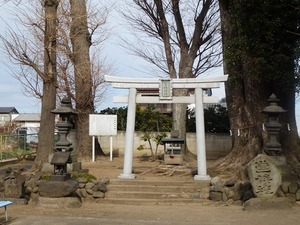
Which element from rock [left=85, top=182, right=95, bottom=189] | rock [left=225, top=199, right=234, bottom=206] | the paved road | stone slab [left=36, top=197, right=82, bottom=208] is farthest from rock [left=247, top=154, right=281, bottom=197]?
rock [left=85, top=182, right=95, bottom=189]

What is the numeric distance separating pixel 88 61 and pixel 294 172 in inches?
430

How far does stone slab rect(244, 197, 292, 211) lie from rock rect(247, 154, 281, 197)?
148 millimetres

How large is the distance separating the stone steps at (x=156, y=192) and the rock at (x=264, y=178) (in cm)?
213

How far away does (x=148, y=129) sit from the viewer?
69.7ft

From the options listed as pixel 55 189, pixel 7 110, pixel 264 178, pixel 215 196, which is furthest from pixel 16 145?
pixel 7 110

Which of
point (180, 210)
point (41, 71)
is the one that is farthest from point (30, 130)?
point (180, 210)

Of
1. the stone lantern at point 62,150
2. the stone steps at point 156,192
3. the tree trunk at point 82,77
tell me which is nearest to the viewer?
the stone lantern at point 62,150

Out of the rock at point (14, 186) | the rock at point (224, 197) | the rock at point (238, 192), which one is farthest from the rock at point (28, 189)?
the rock at point (238, 192)

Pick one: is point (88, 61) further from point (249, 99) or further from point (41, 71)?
point (249, 99)

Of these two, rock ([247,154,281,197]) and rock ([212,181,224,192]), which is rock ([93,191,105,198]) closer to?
rock ([212,181,224,192])

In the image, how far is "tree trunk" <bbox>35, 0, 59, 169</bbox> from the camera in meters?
13.8

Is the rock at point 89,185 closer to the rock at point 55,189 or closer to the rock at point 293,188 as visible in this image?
the rock at point 55,189

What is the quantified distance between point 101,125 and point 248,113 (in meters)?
8.05

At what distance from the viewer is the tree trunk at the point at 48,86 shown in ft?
45.4
